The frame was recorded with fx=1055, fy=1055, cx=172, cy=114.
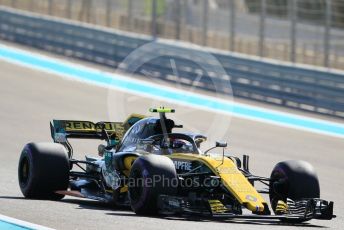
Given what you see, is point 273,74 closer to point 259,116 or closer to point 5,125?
point 259,116

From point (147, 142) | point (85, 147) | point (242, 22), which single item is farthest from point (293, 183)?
point (242, 22)

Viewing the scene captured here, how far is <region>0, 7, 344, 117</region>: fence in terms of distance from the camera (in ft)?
81.7

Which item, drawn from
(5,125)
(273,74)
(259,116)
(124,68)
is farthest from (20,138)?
(124,68)

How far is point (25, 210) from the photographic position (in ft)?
39.5

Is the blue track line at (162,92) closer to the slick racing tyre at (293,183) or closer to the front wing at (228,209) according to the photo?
the slick racing tyre at (293,183)

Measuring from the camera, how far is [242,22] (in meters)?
28.4

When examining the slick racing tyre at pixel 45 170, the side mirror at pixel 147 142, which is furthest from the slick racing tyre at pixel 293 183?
the slick racing tyre at pixel 45 170

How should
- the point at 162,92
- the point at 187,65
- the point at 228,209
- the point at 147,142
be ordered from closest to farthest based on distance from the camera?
the point at 228,209 < the point at 147,142 < the point at 162,92 < the point at 187,65

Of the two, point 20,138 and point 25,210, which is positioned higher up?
point 20,138

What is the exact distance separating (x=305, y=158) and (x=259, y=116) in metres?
5.56

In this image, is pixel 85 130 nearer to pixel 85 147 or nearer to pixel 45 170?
pixel 45 170

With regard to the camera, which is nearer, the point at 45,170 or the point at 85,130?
the point at 45,170

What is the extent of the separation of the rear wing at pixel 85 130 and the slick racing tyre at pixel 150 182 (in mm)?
2553

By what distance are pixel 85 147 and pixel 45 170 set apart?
20.4 feet
